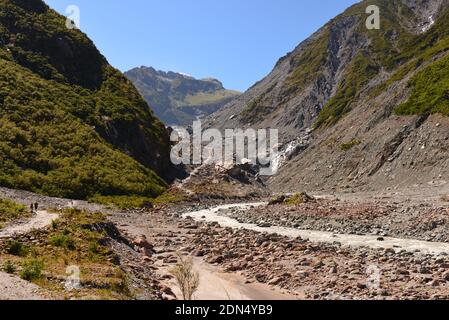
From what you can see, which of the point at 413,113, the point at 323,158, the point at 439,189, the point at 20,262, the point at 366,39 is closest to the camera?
the point at 20,262

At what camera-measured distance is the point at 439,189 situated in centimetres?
5381

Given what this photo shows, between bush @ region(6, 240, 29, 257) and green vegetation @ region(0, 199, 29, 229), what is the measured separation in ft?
16.4

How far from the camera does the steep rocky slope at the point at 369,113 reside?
7156 centimetres

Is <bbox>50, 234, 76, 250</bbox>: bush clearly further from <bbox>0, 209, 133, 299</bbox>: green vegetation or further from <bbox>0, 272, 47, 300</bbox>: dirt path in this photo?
<bbox>0, 272, 47, 300</bbox>: dirt path

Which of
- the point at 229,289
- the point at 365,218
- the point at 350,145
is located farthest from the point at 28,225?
the point at 350,145

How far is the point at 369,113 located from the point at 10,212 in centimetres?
8367

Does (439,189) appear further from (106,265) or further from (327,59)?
(327,59)

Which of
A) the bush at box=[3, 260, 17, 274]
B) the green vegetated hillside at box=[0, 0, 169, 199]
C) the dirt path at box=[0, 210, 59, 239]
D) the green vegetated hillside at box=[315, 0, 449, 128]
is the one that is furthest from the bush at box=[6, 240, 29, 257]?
the green vegetated hillside at box=[315, 0, 449, 128]

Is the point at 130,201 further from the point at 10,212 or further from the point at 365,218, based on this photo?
the point at 365,218

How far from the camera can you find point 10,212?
97.0 ft

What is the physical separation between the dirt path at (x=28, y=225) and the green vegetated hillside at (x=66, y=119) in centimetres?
1988

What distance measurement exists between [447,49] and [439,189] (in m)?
59.4

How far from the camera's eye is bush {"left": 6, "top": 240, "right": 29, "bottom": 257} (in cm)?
2023
